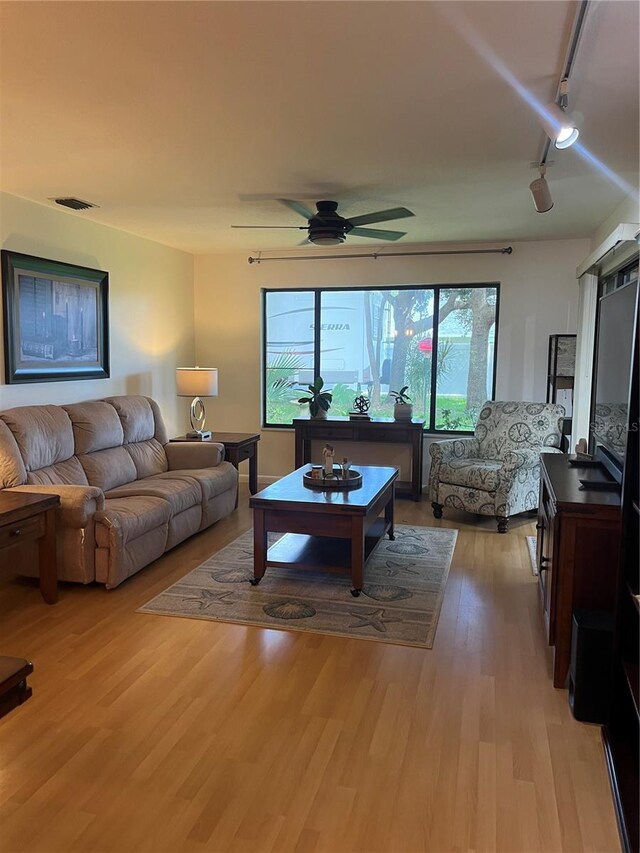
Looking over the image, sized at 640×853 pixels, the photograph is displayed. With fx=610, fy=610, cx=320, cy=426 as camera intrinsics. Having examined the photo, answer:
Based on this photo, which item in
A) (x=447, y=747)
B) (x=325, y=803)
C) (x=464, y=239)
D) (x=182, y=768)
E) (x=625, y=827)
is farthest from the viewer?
(x=464, y=239)

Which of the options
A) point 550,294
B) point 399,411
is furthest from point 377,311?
point 550,294

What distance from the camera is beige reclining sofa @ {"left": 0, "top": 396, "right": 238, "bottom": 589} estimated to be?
11.7ft

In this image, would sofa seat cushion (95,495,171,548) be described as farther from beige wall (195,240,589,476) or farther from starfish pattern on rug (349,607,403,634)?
beige wall (195,240,589,476)

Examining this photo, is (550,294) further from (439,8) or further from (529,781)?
(529,781)

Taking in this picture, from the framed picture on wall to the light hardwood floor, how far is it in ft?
5.82

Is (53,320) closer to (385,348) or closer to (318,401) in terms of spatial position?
(318,401)

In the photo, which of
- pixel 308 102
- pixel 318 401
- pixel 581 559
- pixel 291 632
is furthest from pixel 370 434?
pixel 308 102

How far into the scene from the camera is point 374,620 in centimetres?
327

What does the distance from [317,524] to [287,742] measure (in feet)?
4.89

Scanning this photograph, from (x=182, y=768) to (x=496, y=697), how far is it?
4.26 ft

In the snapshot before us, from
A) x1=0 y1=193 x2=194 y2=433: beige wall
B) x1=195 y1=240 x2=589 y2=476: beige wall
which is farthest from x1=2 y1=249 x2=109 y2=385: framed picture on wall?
x1=195 y1=240 x2=589 y2=476: beige wall

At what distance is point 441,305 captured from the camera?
616 cm

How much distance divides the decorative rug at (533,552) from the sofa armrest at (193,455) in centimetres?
260

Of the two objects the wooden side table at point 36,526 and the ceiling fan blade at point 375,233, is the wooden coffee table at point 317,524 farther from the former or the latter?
the ceiling fan blade at point 375,233
